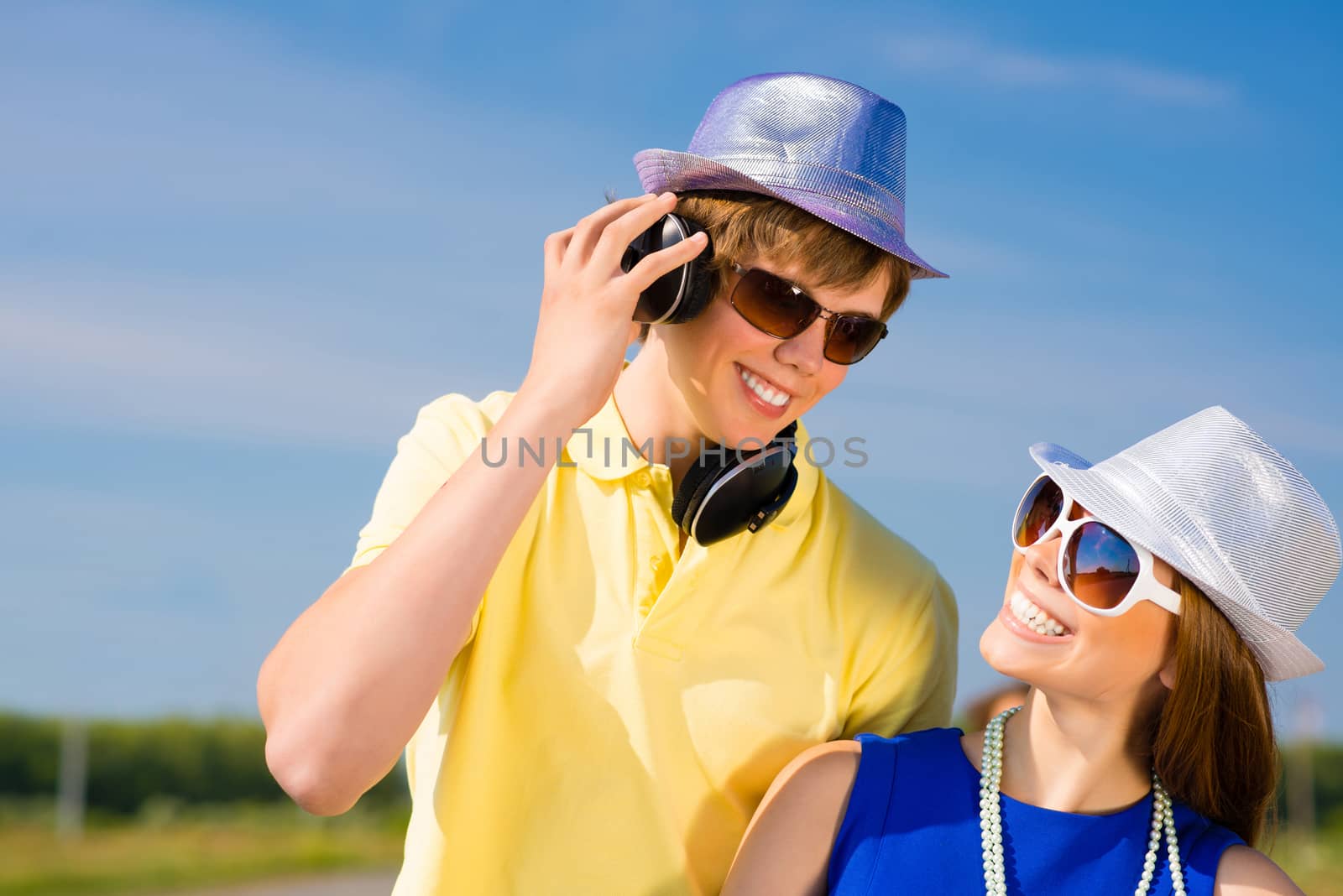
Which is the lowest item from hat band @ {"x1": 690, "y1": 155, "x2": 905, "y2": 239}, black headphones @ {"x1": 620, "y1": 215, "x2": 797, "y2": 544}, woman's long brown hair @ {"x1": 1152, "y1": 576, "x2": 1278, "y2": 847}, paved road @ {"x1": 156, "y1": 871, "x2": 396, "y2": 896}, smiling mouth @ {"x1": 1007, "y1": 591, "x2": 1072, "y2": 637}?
paved road @ {"x1": 156, "y1": 871, "x2": 396, "y2": 896}

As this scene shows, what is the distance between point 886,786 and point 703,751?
429mm

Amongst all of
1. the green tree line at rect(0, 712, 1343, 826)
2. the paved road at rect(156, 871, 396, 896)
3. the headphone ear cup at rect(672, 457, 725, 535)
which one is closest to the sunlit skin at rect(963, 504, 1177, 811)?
the headphone ear cup at rect(672, 457, 725, 535)

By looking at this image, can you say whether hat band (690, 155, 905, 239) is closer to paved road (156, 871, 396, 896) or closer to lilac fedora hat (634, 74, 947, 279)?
lilac fedora hat (634, 74, 947, 279)

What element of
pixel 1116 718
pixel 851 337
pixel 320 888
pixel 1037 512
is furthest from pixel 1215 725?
pixel 320 888

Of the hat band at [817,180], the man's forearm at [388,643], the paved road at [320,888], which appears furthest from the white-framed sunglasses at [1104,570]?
the paved road at [320,888]

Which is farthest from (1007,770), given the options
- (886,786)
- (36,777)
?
(36,777)

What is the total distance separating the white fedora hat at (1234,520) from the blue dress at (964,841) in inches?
19.0

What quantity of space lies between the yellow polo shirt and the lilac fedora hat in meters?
0.61

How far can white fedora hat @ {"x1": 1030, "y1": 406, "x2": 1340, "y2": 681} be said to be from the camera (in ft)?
8.70

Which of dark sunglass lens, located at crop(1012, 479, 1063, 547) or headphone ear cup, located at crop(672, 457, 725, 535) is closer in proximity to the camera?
headphone ear cup, located at crop(672, 457, 725, 535)

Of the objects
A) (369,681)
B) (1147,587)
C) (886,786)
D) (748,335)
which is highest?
(748,335)

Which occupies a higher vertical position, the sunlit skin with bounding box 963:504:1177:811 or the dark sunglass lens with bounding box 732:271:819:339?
the dark sunglass lens with bounding box 732:271:819:339

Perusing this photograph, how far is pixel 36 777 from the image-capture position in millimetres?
20062

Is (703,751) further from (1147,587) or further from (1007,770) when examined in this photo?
(1147,587)
